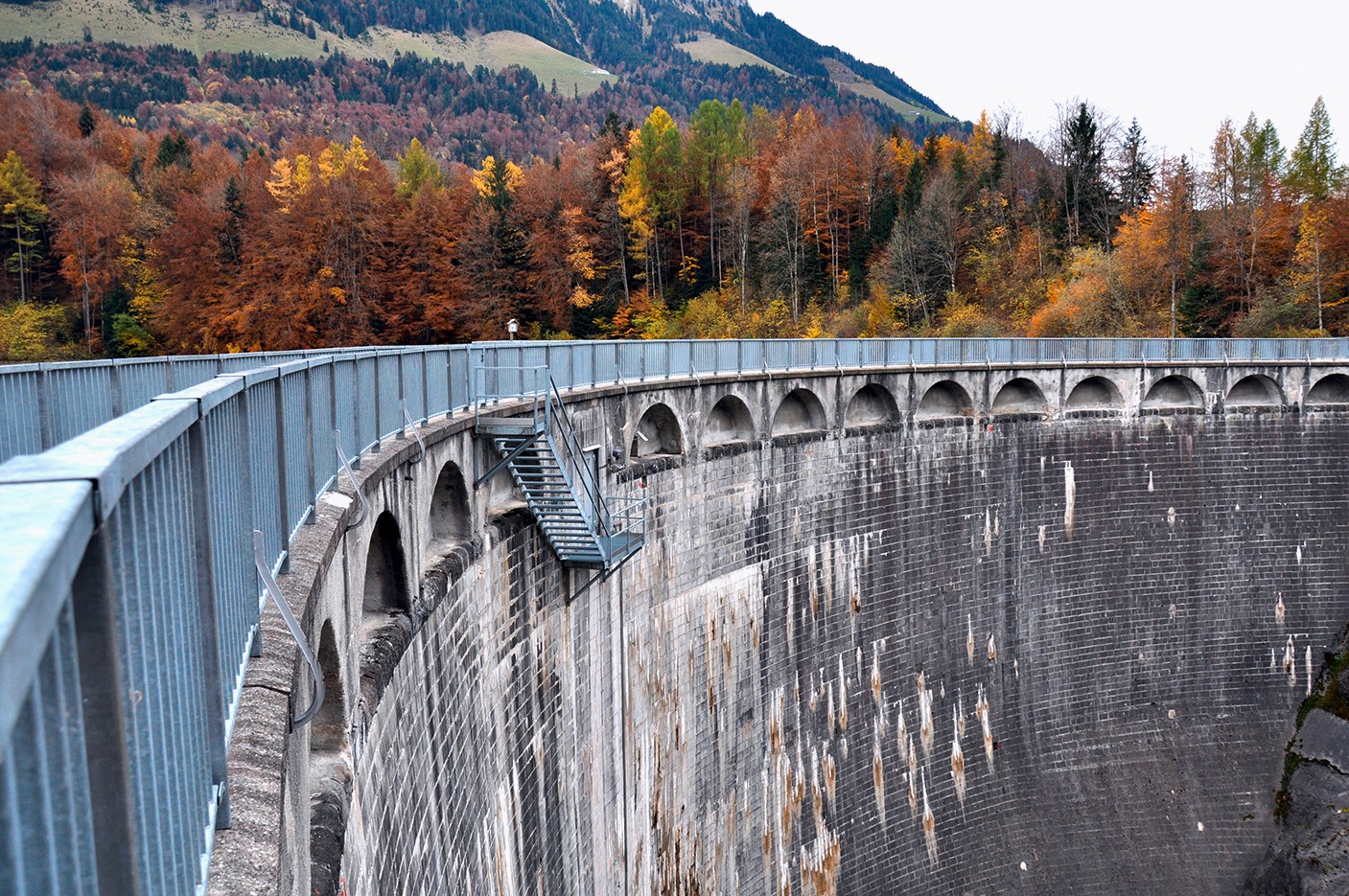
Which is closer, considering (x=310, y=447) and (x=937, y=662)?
(x=310, y=447)

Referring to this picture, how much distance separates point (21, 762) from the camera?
53.4 inches

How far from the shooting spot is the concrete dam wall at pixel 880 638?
452 inches

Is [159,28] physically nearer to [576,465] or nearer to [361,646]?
[576,465]

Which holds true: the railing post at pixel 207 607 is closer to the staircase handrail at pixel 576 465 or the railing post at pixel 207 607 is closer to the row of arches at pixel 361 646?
the row of arches at pixel 361 646

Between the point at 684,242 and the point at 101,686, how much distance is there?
5728 cm

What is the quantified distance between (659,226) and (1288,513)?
1384 inches

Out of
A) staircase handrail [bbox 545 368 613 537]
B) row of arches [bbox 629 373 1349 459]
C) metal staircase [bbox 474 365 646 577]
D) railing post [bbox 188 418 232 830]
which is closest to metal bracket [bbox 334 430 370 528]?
railing post [bbox 188 418 232 830]

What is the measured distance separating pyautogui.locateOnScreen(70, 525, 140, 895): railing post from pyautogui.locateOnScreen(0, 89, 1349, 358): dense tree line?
44.0 metres

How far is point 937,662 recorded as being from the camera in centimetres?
2709

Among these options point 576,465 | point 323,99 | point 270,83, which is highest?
point 270,83

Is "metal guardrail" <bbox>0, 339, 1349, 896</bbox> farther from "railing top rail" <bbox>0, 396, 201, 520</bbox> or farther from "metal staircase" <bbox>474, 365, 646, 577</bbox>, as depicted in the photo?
"metal staircase" <bbox>474, 365, 646, 577</bbox>

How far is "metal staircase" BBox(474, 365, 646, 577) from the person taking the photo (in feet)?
39.6

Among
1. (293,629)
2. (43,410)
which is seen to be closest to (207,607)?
(293,629)

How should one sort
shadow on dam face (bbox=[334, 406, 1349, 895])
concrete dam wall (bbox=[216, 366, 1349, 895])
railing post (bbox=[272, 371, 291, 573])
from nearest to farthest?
1. railing post (bbox=[272, 371, 291, 573])
2. concrete dam wall (bbox=[216, 366, 1349, 895])
3. shadow on dam face (bbox=[334, 406, 1349, 895])
